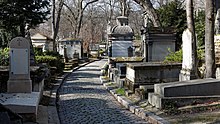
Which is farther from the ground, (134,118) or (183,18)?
(183,18)

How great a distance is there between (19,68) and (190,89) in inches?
179

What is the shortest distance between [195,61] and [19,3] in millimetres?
11590

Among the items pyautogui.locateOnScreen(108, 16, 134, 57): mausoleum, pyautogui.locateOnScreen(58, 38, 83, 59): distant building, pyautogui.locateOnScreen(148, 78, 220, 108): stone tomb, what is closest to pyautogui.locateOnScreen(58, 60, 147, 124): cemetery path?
pyautogui.locateOnScreen(148, 78, 220, 108): stone tomb

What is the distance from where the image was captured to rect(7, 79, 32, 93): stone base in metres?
9.01

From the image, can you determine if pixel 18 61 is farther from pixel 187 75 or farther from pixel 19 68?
pixel 187 75

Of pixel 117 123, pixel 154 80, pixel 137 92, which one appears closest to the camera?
pixel 117 123

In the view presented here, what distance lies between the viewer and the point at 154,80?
40.2 ft

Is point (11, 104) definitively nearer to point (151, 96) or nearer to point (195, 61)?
point (151, 96)

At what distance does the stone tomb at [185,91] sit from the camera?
8731 millimetres

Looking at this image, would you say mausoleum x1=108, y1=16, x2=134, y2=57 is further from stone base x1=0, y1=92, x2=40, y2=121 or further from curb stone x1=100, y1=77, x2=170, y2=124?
stone base x1=0, y1=92, x2=40, y2=121

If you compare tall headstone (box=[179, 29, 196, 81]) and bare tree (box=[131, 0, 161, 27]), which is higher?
bare tree (box=[131, 0, 161, 27])

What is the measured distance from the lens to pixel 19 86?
9.09m

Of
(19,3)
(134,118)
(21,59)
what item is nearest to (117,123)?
(134,118)

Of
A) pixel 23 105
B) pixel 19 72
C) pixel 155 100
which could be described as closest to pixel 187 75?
pixel 155 100
